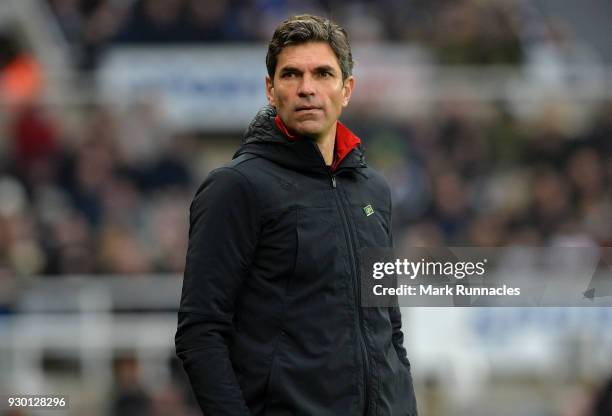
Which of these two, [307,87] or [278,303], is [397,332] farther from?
[307,87]

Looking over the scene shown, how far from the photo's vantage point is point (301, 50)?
3.44 m

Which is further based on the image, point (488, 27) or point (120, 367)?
point (488, 27)

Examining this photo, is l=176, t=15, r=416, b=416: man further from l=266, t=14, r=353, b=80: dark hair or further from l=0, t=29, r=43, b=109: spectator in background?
l=0, t=29, r=43, b=109: spectator in background

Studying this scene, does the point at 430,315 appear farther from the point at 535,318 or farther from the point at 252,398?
the point at 252,398

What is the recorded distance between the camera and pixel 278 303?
3.32 meters

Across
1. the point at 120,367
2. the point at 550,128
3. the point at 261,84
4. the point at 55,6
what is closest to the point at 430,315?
the point at 120,367

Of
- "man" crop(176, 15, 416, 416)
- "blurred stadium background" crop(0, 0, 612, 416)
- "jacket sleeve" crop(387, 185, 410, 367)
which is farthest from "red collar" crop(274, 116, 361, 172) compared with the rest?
"blurred stadium background" crop(0, 0, 612, 416)

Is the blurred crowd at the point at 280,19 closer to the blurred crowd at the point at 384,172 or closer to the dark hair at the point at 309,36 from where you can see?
the blurred crowd at the point at 384,172

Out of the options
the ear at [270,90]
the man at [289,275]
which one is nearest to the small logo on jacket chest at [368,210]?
the man at [289,275]

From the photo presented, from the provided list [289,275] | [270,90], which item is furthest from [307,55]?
[289,275]

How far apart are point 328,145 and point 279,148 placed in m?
0.15

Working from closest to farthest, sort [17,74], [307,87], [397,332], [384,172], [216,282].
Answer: [216,282] → [307,87] → [397,332] → [384,172] → [17,74]

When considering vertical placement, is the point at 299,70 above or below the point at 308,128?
above

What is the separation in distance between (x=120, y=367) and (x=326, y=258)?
18.1ft
